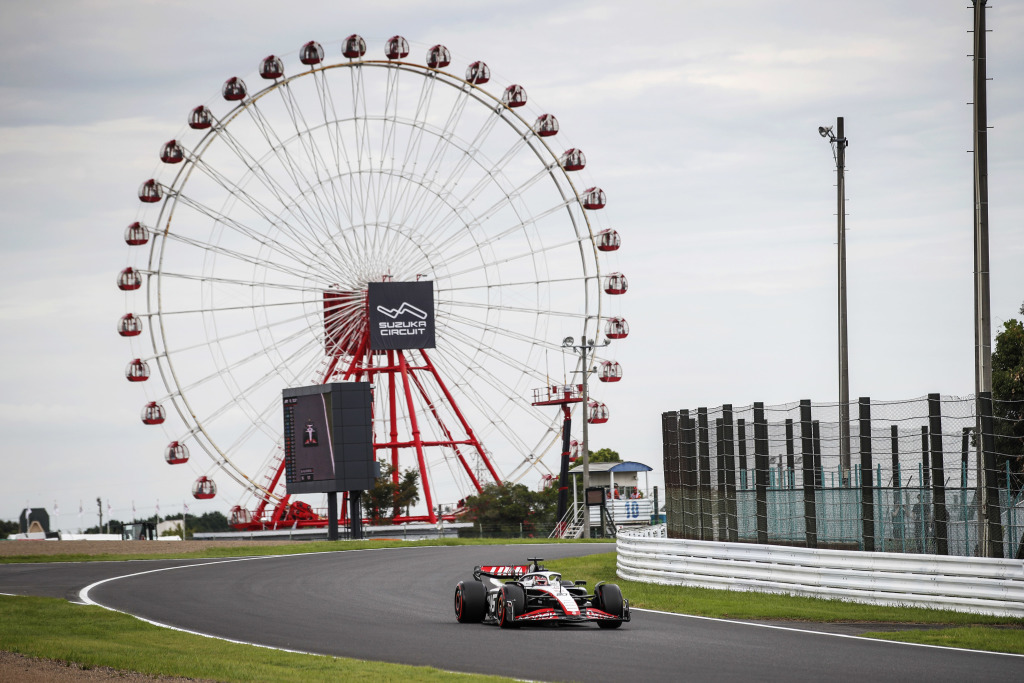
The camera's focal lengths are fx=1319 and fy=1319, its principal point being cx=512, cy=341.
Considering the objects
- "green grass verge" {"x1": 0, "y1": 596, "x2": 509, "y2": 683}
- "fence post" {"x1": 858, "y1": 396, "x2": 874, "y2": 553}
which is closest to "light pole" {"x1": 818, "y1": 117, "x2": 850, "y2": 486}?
"fence post" {"x1": 858, "y1": 396, "x2": 874, "y2": 553}

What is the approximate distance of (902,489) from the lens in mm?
19438

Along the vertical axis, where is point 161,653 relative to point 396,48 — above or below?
below

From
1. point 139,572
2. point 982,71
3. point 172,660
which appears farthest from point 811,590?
point 139,572

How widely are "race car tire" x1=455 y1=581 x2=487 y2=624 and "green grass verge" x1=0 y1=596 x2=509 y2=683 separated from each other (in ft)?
12.2

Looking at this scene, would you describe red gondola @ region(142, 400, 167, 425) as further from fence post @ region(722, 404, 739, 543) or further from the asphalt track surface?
fence post @ region(722, 404, 739, 543)

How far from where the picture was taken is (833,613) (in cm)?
1892

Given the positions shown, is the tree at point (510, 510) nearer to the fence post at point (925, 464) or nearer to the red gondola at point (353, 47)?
the red gondola at point (353, 47)

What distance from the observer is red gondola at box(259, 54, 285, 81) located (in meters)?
51.7

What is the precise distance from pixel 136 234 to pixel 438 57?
14.1 meters

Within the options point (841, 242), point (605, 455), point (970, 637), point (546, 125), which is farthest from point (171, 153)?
point (605, 455)

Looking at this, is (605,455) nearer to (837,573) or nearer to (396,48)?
(396,48)

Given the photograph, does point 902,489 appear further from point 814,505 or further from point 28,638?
point 28,638

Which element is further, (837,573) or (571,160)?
(571,160)

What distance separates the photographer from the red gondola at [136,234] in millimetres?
51750
